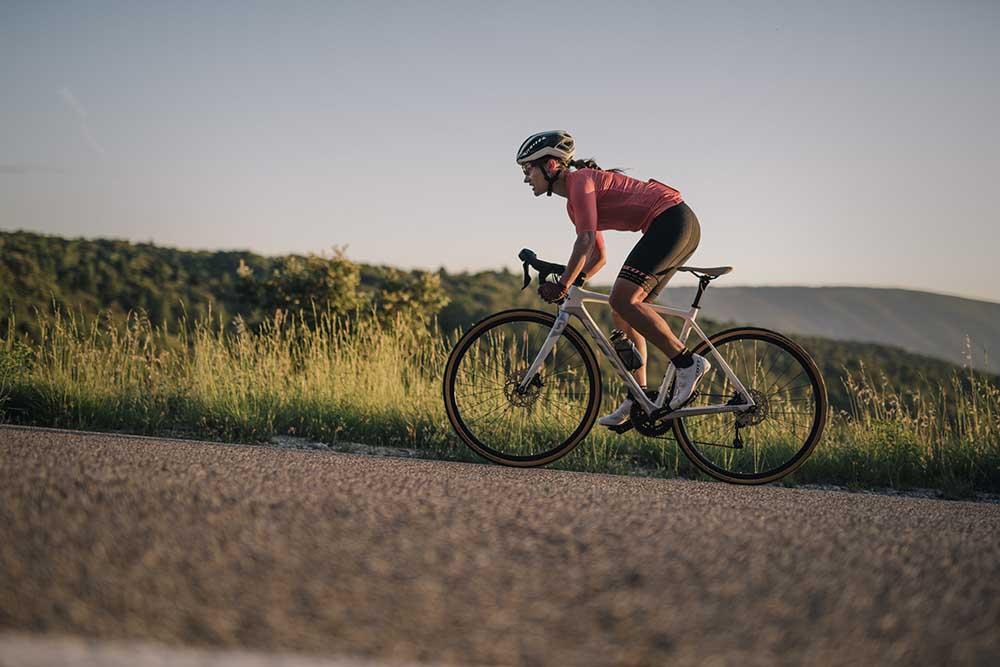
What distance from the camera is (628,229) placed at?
5.68m

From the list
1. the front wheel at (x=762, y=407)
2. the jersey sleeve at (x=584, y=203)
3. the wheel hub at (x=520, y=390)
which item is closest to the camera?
the jersey sleeve at (x=584, y=203)

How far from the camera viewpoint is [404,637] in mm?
1994

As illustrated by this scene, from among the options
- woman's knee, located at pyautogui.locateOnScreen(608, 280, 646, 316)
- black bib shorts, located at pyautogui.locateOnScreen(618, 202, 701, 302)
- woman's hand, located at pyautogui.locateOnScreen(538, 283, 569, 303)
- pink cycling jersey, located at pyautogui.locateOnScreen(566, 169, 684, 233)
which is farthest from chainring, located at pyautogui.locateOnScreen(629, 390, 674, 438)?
pink cycling jersey, located at pyautogui.locateOnScreen(566, 169, 684, 233)

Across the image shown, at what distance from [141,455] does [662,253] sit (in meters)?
3.40

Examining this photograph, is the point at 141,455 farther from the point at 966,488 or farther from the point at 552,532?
the point at 966,488

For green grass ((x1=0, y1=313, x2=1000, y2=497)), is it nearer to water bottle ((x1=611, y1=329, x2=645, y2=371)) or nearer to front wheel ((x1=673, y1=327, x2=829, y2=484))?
front wheel ((x1=673, y1=327, x2=829, y2=484))

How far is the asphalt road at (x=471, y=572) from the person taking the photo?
201 cm


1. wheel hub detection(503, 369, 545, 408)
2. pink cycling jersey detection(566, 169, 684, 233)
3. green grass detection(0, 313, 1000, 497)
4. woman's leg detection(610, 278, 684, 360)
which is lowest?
green grass detection(0, 313, 1000, 497)

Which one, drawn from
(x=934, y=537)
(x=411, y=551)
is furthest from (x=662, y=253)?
(x=411, y=551)

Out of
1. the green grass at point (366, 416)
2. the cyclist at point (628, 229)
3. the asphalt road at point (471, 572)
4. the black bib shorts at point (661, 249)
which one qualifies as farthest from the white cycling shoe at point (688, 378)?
the asphalt road at point (471, 572)

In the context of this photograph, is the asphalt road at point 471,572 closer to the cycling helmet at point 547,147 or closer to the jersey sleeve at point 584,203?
the jersey sleeve at point 584,203

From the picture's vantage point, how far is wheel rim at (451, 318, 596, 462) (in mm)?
5715

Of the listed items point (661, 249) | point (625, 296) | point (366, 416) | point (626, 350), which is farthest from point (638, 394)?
point (366, 416)

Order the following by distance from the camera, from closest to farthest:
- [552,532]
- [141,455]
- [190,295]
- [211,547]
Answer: [211,547], [552,532], [141,455], [190,295]
